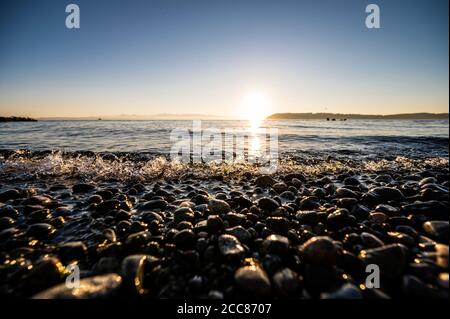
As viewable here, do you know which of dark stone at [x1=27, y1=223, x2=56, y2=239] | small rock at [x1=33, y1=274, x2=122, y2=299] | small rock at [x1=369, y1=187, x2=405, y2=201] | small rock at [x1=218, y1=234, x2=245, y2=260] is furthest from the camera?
small rock at [x1=369, y1=187, x2=405, y2=201]

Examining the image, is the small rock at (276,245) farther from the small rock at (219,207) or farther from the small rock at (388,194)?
the small rock at (388,194)

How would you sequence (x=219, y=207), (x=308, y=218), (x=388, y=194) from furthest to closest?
(x=388, y=194)
(x=219, y=207)
(x=308, y=218)

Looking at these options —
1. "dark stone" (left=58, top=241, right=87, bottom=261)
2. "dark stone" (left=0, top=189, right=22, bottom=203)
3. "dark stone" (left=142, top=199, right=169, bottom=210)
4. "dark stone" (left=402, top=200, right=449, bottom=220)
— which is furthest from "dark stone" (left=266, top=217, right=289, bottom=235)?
"dark stone" (left=0, top=189, right=22, bottom=203)

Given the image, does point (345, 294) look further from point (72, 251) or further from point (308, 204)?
point (72, 251)

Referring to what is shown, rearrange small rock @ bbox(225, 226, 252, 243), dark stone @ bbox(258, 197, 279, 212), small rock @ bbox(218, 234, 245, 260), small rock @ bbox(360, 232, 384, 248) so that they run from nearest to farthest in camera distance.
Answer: small rock @ bbox(218, 234, 245, 260) → small rock @ bbox(360, 232, 384, 248) → small rock @ bbox(225, 226, 252, 243) → dark stone @ bbox(258, 197, 279, 212)

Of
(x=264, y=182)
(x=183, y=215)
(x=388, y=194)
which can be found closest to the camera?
(x=183, y=215)

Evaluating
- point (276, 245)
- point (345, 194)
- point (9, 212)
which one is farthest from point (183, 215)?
point (345, 194)

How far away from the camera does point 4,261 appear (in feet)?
9.43

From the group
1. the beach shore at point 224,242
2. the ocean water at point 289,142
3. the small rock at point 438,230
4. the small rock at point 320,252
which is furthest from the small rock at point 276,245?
the ocean water at point 289,142

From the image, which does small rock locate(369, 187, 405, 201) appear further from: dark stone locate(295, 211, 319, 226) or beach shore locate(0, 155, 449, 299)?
dark stone locate(295, 211, 319, 226)

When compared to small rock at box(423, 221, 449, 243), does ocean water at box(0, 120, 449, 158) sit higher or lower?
higher
